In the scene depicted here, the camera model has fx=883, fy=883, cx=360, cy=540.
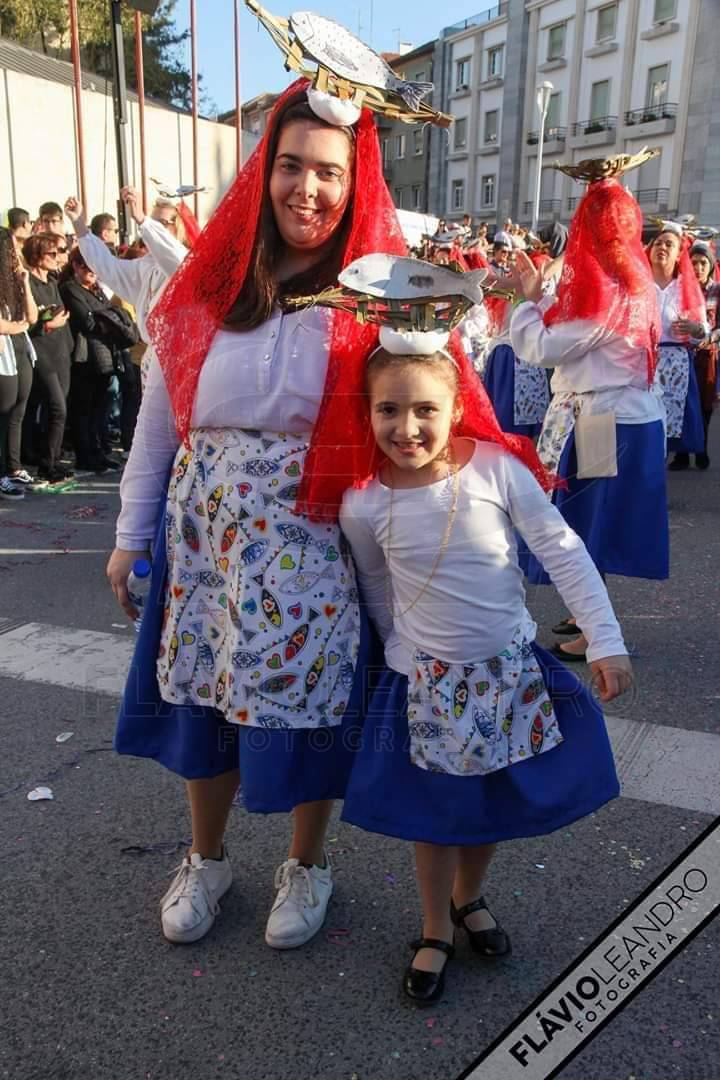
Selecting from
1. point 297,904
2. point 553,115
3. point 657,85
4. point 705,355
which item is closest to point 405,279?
point 297,904

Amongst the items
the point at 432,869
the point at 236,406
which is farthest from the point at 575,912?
the point at 236,406

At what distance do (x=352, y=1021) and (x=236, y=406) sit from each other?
1.26 m

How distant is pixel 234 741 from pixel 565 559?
84 centimetres

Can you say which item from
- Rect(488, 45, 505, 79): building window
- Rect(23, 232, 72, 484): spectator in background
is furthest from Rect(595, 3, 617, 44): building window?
Rect(23, 232, 72, 484): spectator in background

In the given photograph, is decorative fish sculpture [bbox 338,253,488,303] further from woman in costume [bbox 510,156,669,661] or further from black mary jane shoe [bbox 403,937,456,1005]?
woman in costume [bbox 510,156,669,661]

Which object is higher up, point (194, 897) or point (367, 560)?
point (367, 560)

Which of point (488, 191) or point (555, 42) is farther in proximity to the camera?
point (488, 191)

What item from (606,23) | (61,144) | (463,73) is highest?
(606,23)

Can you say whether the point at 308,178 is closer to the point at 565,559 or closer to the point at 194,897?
the point at 565,559

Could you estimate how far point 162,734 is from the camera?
2.02m

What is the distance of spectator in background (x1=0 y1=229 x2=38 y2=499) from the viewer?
228 inches

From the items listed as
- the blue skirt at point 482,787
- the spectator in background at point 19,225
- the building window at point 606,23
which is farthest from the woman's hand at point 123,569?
the building window at point 606,23

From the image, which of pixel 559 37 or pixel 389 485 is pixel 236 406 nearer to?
pixel 389 485

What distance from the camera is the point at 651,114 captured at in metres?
32.6
